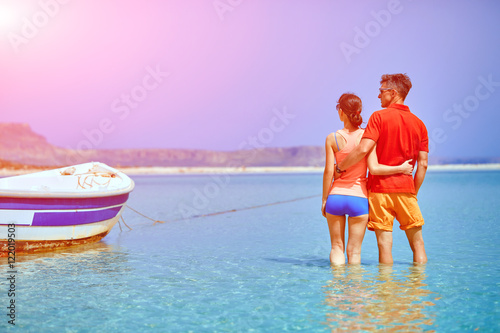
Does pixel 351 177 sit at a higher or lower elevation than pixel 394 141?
lower

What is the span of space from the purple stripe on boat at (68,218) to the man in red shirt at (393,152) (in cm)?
532

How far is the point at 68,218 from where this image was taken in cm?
837

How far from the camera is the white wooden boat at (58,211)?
7660mm

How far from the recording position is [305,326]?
13.0 feet

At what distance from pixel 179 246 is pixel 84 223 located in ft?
5.72

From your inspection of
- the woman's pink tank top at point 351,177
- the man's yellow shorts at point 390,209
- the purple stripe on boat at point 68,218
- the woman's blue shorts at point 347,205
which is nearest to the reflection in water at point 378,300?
the man's yellow shorts at point 390,209

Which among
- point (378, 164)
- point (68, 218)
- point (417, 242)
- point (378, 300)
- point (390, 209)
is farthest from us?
point (68, 218)

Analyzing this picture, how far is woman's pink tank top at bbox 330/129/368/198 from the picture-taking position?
4.89 metres

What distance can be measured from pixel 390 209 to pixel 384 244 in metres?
0.41

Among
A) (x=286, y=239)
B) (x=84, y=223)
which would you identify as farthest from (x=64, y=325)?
(x=286, y=239)

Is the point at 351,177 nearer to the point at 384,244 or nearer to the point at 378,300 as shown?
the point at 384,244

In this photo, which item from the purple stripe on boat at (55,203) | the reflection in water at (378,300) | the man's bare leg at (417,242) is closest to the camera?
the reflection in water at (378,300)

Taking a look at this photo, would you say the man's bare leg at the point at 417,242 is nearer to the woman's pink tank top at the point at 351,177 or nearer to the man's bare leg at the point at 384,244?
the man's bare leg at the point at 384,244

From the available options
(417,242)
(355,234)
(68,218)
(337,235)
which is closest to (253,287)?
(337,235)
